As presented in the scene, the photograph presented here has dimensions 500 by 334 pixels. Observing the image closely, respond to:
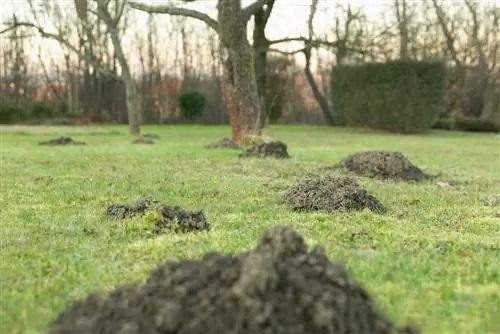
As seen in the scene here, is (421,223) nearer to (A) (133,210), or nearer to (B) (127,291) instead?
(A) (133,210)

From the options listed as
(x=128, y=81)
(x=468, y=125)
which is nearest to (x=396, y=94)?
(x=468, y=125)

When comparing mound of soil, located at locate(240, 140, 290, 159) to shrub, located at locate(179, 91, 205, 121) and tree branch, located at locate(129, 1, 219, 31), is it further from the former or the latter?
shrub, located at locate(179, 91, 205, 121)

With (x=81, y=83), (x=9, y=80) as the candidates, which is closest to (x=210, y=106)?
(x=81, y=83)

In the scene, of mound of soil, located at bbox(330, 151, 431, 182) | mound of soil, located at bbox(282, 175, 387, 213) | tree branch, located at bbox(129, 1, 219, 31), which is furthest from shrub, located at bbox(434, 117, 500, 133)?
mound of soil, located at bbox(282, 175, 387, 213)

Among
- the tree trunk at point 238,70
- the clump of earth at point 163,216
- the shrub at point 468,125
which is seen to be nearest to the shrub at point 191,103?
the shrub at point 468,125

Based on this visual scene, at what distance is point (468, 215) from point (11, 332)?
5.53 m

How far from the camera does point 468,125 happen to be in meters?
40.4

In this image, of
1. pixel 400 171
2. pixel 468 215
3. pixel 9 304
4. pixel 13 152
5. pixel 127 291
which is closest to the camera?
pixel 127 291

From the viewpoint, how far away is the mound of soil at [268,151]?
610 inches

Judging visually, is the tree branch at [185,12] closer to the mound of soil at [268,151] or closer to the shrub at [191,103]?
the mound of soil at [268,151]

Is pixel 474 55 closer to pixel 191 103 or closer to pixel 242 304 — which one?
pixel 191 103

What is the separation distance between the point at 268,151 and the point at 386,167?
4.60 meters

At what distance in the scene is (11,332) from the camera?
341cm

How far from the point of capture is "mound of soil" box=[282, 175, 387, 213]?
720 centimetres
